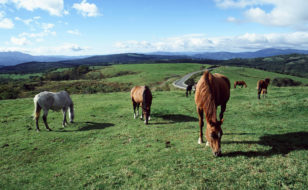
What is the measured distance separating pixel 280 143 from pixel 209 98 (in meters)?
4.58

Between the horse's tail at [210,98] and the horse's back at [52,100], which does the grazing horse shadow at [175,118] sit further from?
the horse's back at [52,100]

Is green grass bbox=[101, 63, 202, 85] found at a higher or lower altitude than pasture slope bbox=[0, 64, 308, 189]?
higher

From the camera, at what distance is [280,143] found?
30.2 feet

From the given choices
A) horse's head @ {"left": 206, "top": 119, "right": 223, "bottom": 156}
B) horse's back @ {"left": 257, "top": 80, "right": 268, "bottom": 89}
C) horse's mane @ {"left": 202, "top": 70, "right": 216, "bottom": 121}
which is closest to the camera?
horse's head @ {"left": 206, "top": 119, "right": 223, "bottom": 156}

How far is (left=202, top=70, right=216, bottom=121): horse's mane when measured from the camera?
7.98 meters

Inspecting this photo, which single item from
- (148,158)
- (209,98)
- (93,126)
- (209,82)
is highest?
(209,82)

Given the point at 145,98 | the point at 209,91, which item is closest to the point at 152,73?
the point at 145,98

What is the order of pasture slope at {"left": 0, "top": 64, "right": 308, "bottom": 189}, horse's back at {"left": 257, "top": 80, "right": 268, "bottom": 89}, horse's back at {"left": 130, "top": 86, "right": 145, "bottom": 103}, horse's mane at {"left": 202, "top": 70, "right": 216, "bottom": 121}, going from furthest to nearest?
1. horse's back at {"left": 257, "top": 80, "right": 268, "bottom": 89}
2. horse's back at {"left": 130, "top": 86, "right": 145, "bottom": 103}
3. horse's mane at {"left": 202, "top": 70, "right": 216, "bottom": 121}
4. pasture slope at {"left": 0, "top": 64, "right": 308, "bottom": 189}

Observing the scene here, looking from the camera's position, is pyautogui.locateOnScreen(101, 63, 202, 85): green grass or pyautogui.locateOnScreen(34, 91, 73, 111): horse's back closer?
pyautogui.locateOnScreen(34, 91, 73, 111): horse's back

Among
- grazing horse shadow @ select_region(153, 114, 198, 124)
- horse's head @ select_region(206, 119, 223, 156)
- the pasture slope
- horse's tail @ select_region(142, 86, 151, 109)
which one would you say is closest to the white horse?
the pasture slope

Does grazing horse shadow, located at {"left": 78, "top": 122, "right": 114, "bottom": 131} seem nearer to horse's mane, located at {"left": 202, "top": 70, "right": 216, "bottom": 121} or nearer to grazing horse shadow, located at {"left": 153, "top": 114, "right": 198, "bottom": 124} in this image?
grazing horse shadow, located at {"left": 153, "top": 114, "right": 198, "bottom": 124}

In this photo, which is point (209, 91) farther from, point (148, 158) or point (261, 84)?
point (261, 84)

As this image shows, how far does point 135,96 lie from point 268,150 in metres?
11.5

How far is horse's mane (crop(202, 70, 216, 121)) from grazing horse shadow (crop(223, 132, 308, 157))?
1.99 m
